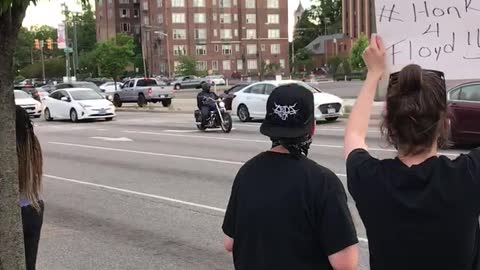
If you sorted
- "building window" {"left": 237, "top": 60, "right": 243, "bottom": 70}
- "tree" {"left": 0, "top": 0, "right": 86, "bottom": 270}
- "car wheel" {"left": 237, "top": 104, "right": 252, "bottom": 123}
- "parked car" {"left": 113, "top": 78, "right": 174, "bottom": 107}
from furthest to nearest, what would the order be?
"building window" {"left": 237, "top": 60, "right": 243, "bottom": 70}
"parked car" {"left": 113, "top": 78, "right": 174, "bottom": 107}
"car wheel" {"left": 237, "top": 104, "right": 252, "bottom": 123}
"tree" {"left": 0, "top": 0, "right": 86, "bottom": 270}

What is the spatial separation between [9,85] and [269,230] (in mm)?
1579

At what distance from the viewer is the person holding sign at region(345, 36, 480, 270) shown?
217cm

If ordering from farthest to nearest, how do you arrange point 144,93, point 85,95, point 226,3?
point 226,3
point 144,93
point 85,95

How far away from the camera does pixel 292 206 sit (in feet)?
8.06

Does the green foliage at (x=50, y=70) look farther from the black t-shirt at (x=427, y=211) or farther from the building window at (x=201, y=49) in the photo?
the black t-shirt at (x=427, y=211)

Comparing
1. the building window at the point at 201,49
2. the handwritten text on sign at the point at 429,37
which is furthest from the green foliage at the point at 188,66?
the handwritten text on sign at the point at 429,37

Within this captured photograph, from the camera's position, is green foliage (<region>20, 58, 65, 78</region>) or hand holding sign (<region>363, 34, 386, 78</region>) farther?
green foliage (<region>20, 58, 65, 78</region>)

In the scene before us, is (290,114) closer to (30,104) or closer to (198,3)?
(30,104)

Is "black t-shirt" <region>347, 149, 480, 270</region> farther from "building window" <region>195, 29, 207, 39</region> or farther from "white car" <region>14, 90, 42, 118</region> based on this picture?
"building window" <region>195, 29, 207, 39</region>

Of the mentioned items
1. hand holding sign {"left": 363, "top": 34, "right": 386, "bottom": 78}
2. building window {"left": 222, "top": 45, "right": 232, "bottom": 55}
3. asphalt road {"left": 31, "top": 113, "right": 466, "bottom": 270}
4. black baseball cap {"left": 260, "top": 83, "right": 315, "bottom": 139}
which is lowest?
Answer: asphalt road {"left": 31, "top": 113, "right": 466, "bottom": 270}

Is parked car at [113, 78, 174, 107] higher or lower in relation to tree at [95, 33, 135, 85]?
lower

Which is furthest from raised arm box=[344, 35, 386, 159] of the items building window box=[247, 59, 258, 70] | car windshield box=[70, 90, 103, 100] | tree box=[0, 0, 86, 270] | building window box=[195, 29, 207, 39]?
building window box=[247, 59, 258, 70]

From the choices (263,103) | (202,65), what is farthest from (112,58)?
(202,65)

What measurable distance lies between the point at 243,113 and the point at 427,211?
72.3 feet
